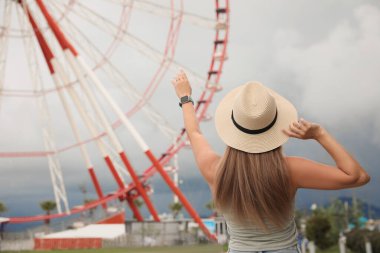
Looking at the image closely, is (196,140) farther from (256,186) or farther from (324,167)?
(324,167)

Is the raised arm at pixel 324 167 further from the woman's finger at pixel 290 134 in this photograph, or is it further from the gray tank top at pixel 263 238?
the gray tank top at pixel 263 238

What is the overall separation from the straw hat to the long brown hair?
39 mm

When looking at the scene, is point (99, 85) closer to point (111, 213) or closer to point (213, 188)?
point (111, 213)

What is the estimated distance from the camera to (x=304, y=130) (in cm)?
208

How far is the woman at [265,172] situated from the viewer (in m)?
2.09

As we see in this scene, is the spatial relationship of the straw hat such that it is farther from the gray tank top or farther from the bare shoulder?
the gray tank top

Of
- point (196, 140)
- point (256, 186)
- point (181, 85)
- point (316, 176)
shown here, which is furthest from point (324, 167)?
point (181, 85)

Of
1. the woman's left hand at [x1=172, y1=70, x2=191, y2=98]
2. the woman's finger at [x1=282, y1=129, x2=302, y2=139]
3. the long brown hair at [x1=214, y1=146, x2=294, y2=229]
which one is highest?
the woman's left hand at [x1=172, y1=70, x2=191, y2=98]

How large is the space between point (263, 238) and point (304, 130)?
1.42ft

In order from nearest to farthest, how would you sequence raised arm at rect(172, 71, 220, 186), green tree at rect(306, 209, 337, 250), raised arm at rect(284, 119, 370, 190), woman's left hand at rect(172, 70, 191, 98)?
1. raised arm at rect(284, 119, 370, 190)
2. raised arm at rect(172, 71, 220, 186)
3. woman's left hand at rect(172, 70, 191, 98)
4. green tree at rect(306, 209, 337, 250)

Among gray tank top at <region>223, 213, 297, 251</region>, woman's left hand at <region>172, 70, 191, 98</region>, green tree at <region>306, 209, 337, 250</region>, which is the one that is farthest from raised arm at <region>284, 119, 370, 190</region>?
green tree at <region>306, 209, 337, 250</region>

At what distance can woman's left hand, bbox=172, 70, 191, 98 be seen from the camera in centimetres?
260

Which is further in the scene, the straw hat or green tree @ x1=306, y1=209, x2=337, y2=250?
green tree @ x1=306, y1=209, x2=337, y2=250

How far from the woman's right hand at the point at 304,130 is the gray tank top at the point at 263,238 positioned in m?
0.33
